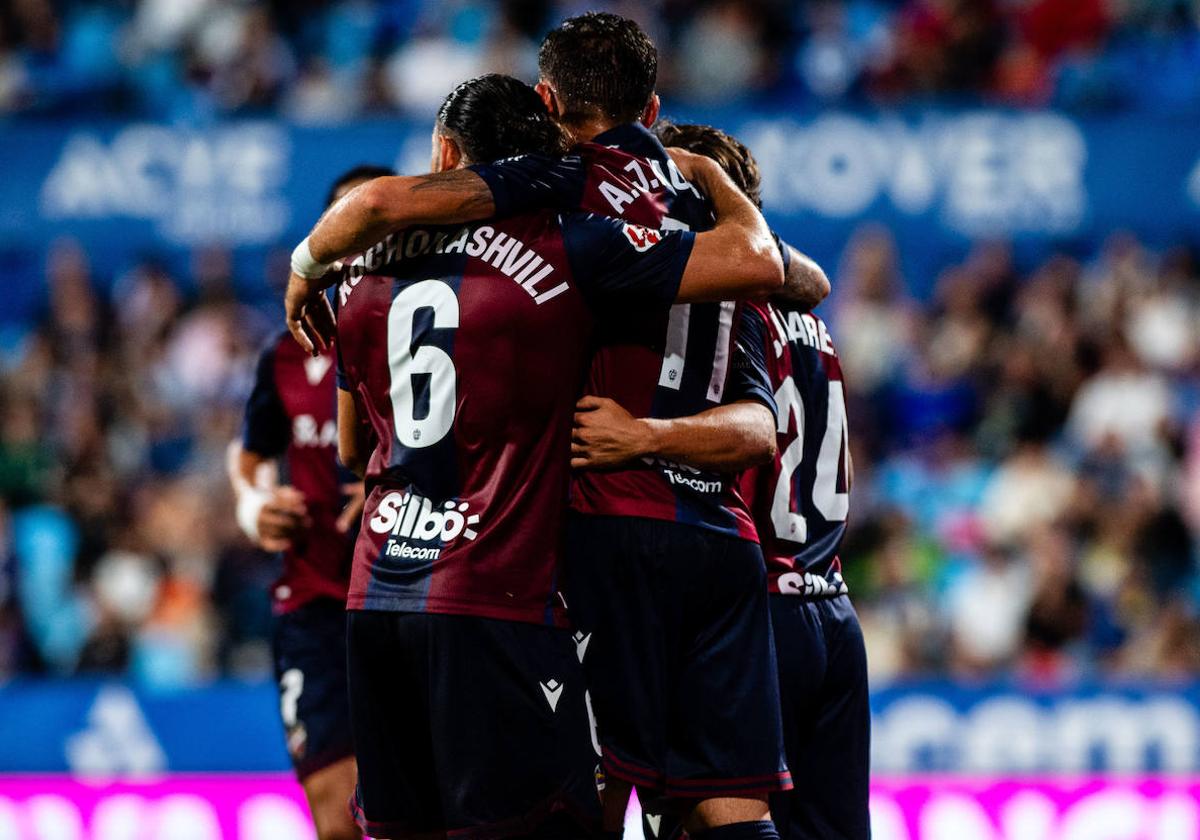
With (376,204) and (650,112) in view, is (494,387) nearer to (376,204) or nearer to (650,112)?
(376,204)

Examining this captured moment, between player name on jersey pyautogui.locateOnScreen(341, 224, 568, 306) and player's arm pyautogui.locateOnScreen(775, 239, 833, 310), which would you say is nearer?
player name on jersey pyautogui.locateOnScreen(341, 224, 568, 306)

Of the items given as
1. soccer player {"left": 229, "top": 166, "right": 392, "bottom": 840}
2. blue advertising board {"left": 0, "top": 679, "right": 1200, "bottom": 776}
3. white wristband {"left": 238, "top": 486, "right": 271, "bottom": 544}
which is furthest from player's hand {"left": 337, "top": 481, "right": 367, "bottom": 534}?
blue advertising board {"left": 0, "top": 679, "right": 1200, "bottom": 776}

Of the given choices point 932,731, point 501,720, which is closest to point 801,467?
point 501,720

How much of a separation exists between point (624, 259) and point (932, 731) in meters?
5.29

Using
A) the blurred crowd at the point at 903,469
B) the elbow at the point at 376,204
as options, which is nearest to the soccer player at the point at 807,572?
the elbow at the point at 376,204

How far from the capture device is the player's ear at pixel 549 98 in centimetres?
408

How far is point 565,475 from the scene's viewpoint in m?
3.81

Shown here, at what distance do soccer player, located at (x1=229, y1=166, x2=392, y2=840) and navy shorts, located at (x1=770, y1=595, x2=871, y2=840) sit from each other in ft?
4.79

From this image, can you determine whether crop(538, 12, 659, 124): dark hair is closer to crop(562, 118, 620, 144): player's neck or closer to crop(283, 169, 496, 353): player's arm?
crop(562, 118, 620, 144): player's neck

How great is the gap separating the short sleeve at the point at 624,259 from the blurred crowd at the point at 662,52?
7.75 meters

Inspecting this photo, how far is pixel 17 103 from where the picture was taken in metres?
11.6

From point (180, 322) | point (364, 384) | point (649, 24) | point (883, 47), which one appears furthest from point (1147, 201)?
point (364, 384)

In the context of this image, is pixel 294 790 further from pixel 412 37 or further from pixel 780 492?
pixel 412 37

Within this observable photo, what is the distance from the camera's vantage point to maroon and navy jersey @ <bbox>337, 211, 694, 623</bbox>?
3.71 metres
